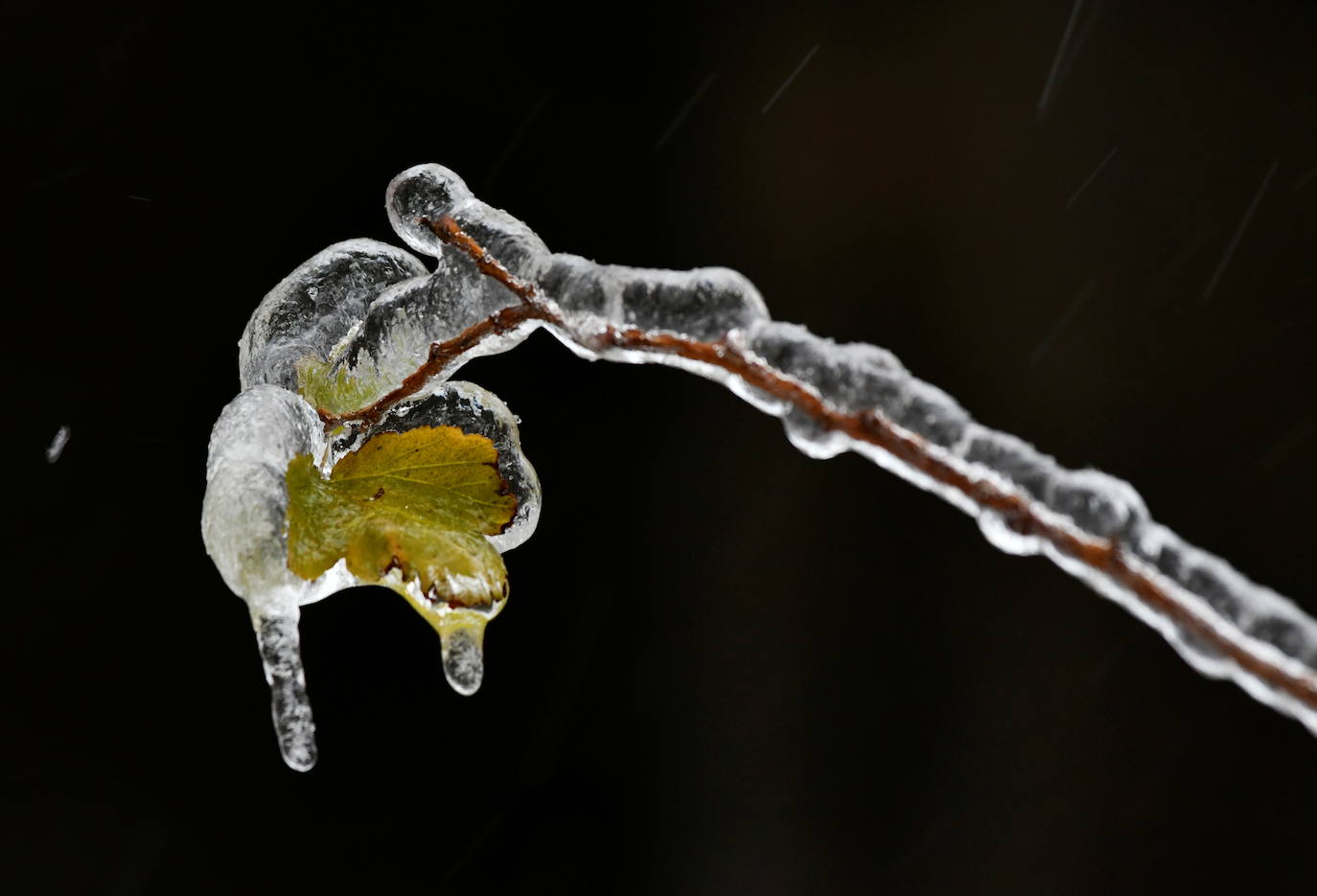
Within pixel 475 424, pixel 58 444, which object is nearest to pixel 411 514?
pixel 475 424

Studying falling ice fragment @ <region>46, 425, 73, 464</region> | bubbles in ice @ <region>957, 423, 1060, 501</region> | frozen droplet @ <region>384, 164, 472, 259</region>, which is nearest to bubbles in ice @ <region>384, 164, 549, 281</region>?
frozen droplet @ <region>384, 164, 472, 259</region>

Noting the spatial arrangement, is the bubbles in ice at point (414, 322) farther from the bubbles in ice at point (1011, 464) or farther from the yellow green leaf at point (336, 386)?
the bubbles in ice at point (1011, 464)

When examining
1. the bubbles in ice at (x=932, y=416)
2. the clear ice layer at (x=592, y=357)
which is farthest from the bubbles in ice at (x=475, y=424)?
the bubbles in ice at (x=932, y=416)

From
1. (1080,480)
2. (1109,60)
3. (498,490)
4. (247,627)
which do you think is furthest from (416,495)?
(1109,60)

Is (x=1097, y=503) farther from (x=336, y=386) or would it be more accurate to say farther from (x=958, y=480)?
(x=336, y=386)

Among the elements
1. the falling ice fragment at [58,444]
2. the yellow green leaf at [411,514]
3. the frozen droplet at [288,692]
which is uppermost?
the yellow green leaf at [411,514]

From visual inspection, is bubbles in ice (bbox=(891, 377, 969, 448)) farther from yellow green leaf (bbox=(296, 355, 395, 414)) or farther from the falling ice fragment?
the falling ice fragment
